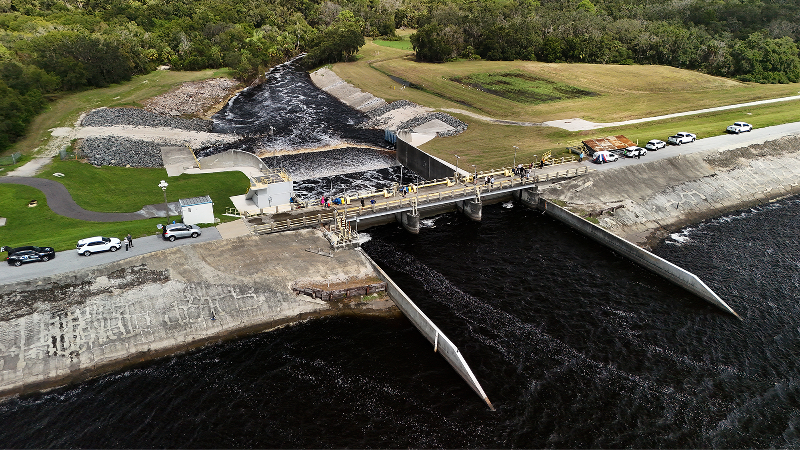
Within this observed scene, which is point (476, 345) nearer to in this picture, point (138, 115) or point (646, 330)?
point (646, 330)

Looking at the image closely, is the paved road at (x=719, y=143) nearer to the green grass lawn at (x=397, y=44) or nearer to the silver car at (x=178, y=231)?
the silver car at (x=178, y=231)

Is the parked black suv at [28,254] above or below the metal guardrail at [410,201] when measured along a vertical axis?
above

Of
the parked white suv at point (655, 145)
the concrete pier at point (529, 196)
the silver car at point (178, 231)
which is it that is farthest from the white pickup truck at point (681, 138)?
the silver car at point (178, 231)

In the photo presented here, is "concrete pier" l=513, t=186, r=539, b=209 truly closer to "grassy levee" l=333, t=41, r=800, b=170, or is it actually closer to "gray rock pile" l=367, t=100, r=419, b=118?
"grassy levee" l=333, t=41, r=800, b=170

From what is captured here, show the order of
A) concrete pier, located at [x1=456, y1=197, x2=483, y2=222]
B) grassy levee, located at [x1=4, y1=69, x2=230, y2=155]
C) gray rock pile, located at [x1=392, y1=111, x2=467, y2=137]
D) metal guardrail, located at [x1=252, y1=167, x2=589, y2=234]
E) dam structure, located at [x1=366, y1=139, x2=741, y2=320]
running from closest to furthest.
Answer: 1. dam structure, located at [x1=366, y1=139, x2=741, y2=320]
2. metal guardrail, located at [x1=252, y1=167, x2=589, y2=234]
3. concrete pier, located at [x1=456, y1=197, x2=483, y2=222]
4. grassy levee, located at [x1=4, y1=69, x2=230, y2=155]
5. gray rock pile, located at [x1=392, y1=111, x2=467, y2=137]

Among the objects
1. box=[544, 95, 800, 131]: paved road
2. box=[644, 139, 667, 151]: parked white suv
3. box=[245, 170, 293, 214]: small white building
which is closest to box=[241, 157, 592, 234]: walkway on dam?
box=[245, 170, 293, 214]: small white building

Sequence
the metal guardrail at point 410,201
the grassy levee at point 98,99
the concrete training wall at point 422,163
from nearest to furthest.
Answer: the metal guardrail at point 410,201
the concrete training wall at point 422,163
the grassy levee at point 98,99

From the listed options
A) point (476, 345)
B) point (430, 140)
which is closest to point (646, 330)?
point (476, 345)
